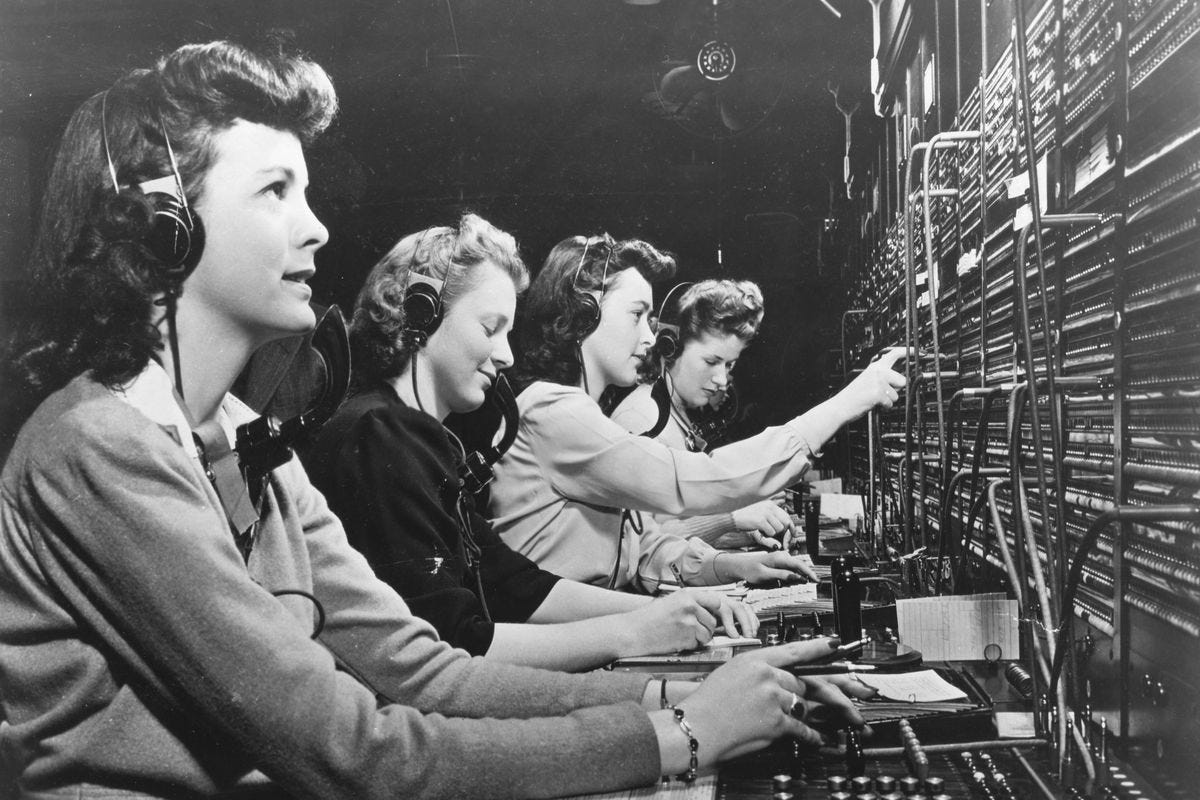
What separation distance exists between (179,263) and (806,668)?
1053mm

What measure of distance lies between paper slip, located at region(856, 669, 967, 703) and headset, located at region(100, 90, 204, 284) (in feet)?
3.91

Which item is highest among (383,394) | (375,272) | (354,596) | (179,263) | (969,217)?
(969,217)

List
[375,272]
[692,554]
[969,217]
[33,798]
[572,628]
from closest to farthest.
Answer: [33,798] < [572,628] < [375,272] < [969,217] < [692,554]

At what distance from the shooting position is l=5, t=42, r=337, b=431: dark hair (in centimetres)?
119

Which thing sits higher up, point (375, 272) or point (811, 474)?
point (375, 272)

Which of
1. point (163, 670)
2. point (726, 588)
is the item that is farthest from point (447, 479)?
Answer: point (726, 588)

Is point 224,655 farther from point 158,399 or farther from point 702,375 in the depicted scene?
point 702,375

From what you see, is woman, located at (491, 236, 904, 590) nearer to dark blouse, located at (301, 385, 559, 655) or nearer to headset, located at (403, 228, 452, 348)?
headset, located at (403, 228, 452, 348)

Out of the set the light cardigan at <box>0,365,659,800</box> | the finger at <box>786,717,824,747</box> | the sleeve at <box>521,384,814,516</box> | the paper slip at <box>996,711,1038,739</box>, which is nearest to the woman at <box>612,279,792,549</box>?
the sleeve at <box>521,384,814,516</box>

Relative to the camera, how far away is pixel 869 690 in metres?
1.53

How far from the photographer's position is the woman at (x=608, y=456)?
9.52ft

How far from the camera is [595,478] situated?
9.80 feet

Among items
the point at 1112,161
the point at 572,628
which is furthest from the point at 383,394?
the point at 1112,161

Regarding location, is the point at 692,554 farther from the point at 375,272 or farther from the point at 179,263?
the point at 179,263
